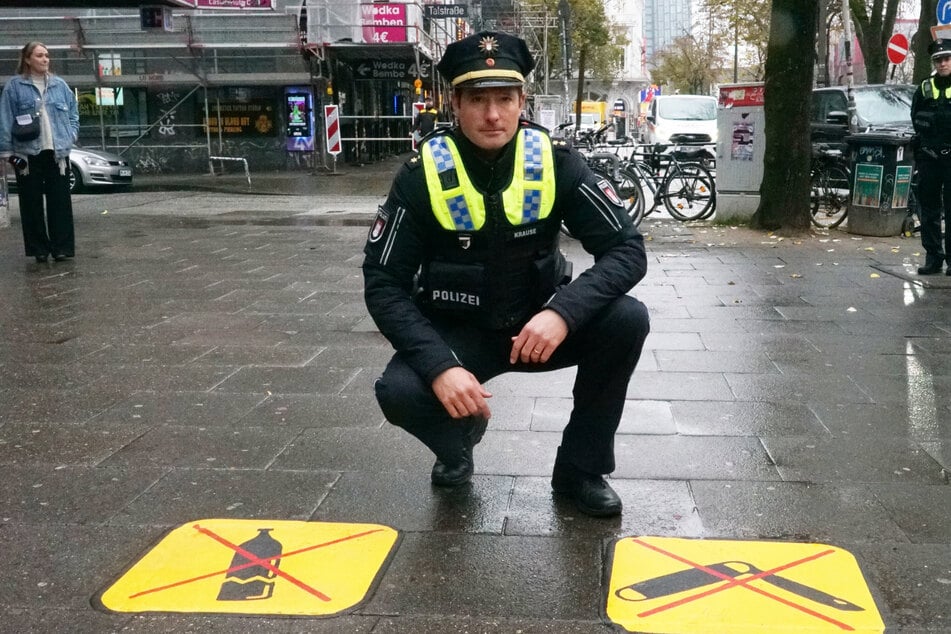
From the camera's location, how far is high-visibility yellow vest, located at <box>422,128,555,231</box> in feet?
11.4

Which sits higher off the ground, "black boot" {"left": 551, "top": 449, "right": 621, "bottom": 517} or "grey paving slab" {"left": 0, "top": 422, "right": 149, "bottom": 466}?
"black boot" {"left": 551, "top": 449, "right": 621, "bottom": 517}

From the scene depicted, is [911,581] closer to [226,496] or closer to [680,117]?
[226,496]

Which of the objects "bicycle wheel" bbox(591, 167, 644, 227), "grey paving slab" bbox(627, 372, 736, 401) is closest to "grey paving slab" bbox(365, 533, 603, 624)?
"grey paving slab" bbox(627, 372, 736, 401)

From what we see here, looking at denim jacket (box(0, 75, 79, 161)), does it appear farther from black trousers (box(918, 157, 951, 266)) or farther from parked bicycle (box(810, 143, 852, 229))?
parked bicycle (box(810, 143, 852, 229))

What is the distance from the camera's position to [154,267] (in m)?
9.80

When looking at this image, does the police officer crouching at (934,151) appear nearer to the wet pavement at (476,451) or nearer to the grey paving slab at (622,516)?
the wet pavement at (476,451)

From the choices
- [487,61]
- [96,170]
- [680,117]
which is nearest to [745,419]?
[487,61]

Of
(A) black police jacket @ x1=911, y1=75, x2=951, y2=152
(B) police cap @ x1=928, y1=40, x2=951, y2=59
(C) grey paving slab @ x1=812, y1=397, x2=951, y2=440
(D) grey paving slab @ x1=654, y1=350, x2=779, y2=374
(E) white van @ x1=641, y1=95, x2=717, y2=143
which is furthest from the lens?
(E) white van @ x1=641, y1=95, x2=717, y2=143

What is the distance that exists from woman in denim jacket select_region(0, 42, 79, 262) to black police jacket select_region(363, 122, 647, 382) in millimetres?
6863

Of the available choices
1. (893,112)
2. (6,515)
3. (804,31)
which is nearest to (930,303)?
(804,31)

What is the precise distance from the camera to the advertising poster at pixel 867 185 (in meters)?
11.3

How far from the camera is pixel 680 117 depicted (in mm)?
25828

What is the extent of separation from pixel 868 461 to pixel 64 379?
389cm

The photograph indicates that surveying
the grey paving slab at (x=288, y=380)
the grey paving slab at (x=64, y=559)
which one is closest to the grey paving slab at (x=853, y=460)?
the grey paving slab at (x=288, y=380)
